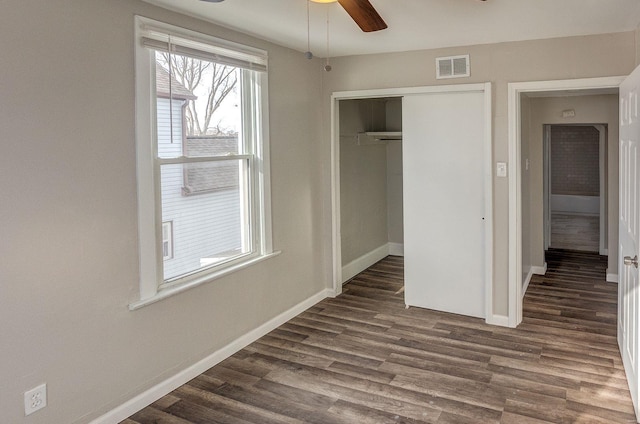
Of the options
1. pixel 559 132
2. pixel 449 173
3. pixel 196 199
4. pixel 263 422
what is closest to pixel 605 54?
pixel 449 173

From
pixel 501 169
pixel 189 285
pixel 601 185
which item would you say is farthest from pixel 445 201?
pixel 601 185

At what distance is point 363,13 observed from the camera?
99.5 inches

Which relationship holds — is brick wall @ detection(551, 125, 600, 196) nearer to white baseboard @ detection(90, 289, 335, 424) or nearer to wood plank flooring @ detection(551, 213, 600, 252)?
wood plank flooring @ detection(551, 213, 600, 252)

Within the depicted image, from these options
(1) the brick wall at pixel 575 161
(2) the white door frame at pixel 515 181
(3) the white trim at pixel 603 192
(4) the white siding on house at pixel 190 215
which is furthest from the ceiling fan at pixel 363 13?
(1) the brick wall at pixel 575 161

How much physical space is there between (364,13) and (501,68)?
192cm

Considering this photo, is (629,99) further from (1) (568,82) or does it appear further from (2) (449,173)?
(2) (449,173)

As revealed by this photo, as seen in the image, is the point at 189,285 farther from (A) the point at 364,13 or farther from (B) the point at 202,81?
(A) the point at 364,13

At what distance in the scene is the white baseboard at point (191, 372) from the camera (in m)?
2.78

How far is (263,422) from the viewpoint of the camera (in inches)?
109

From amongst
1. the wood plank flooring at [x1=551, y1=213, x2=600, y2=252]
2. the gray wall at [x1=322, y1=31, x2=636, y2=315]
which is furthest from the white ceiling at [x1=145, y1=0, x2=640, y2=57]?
the wood plank flooring at [x1=551, y1=213, x2=600, y2=252]

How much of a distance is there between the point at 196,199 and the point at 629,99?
2.80m

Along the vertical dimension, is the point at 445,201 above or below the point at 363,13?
below

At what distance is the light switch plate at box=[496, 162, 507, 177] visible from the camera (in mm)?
4043

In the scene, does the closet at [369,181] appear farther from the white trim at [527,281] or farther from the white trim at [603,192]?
the white trim at [603,192]
